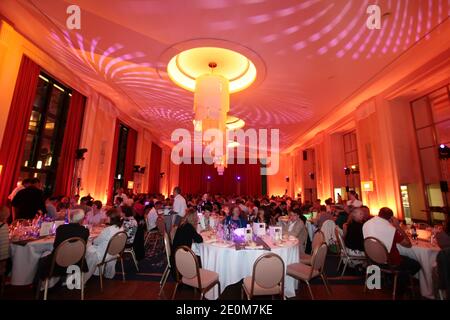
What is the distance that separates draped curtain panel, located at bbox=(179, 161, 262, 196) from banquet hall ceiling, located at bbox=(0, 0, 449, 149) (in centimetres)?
1474

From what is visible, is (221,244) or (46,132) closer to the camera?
(221,244)

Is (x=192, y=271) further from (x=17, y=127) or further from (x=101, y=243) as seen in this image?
(x=17, y=127)

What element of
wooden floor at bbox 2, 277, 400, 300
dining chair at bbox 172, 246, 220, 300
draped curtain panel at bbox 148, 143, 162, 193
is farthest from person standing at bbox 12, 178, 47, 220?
draped curtain panel at bbox 148, 143, 162, 193

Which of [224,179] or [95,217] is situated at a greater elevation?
[224,179]

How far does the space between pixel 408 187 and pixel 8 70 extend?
454 inches

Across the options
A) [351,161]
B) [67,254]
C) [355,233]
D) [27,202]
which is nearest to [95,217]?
[27,202]

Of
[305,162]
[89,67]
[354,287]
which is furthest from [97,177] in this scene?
[305,162]

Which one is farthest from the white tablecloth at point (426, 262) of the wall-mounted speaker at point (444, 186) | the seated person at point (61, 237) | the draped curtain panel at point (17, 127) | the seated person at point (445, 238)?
the draped curtain panel at point (17, 127)

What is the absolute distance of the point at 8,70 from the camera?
4.70 m

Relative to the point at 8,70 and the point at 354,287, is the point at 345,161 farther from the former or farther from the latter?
the point at 8,70

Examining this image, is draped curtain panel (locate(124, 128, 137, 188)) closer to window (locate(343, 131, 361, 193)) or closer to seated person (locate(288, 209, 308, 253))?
seated person (locate(288, 209, 308, 253))

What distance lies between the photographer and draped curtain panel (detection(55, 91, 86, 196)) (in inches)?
261

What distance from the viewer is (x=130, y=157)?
11242 millimetres

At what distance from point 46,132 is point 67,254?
5161mm
